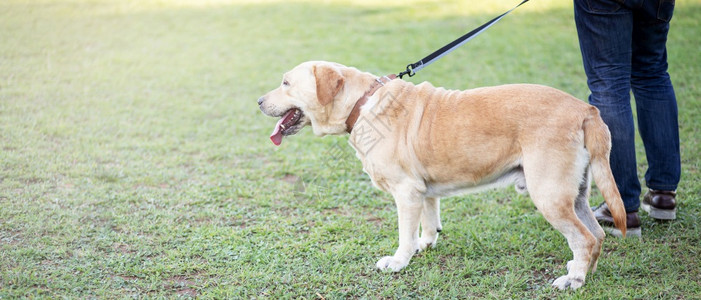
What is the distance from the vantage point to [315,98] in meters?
3.81

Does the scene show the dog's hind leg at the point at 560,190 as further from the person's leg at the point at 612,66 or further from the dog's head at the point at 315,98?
the dog's head at the point at 315,98

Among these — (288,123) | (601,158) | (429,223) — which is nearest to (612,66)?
(601,158)

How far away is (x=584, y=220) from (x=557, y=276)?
37 cm

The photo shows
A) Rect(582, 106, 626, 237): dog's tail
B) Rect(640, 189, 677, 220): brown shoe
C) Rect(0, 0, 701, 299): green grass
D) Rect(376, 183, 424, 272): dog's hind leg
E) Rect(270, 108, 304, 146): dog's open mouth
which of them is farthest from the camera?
Rect(640, 189, 677, 220): brown shoe

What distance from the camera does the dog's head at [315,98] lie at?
147 inches

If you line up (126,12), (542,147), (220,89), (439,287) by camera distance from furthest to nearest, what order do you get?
(126,12) → (220,89) → (439,287) → (542,147)

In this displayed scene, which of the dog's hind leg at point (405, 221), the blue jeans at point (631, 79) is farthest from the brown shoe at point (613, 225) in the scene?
the dog's hind leg at point (405, 221)

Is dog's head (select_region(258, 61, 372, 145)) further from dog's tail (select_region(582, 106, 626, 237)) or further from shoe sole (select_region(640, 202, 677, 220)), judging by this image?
shoe sole (select_region(640, 202, 677, 220))

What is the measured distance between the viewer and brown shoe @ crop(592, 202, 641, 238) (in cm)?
396

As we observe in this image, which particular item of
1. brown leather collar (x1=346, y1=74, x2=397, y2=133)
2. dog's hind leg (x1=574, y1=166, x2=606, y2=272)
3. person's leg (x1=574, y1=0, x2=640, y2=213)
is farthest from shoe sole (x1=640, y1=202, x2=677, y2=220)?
brown leather collar (x1=346, y1=74, x2=397, y2=133)

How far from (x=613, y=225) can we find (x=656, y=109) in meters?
0.84

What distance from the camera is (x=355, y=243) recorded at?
4.12 meters

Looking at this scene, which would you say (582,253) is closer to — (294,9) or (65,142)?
(65,142)

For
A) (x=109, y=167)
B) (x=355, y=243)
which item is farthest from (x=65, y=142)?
(x=355, y=243)
